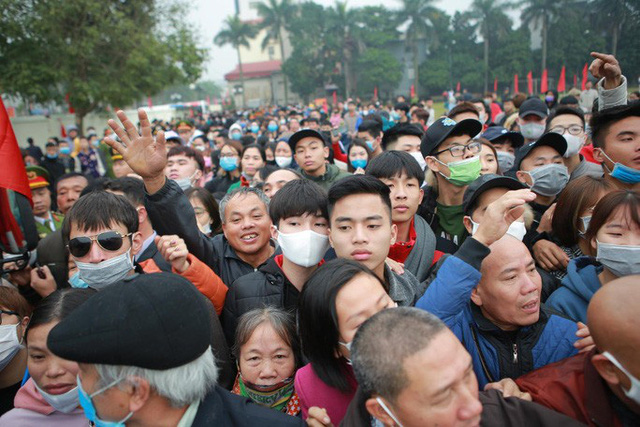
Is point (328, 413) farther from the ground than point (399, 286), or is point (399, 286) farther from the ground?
point (399, 286)

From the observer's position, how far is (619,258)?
231 centimetres

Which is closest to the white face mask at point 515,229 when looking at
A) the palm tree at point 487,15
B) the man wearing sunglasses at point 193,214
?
the man wearing sunglasses at point 193,214

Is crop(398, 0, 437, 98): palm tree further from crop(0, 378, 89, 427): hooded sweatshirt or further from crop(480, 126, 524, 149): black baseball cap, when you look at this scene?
crop(0, 378, 89, 427): hooded sweatshirt

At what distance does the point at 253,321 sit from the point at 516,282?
4.60 feet

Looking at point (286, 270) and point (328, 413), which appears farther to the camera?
point (286, 270)

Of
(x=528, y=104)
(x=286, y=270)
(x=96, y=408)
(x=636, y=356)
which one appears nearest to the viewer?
(x=636, y=356)

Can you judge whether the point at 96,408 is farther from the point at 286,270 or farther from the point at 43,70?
the point at 43,70

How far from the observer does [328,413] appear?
6.80 ft

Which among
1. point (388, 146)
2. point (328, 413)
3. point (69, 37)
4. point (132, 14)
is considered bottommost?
point (328, 413)

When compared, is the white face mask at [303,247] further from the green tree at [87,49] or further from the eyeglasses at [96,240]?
the green tree at [87,49]

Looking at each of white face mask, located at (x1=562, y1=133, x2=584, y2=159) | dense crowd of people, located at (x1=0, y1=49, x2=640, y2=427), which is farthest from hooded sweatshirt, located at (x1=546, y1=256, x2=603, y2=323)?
white face mask, located at (x1=562, y1=133, x2=584, y2=159)

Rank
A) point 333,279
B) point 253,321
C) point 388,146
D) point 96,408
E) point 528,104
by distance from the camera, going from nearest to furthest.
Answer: point 96,408, point 333,279, point 253,321, point 388,146, point 528,104

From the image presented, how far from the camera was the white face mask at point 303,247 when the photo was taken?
9.18ft

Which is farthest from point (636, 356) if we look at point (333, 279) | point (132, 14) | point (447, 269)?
point (132, 14)
